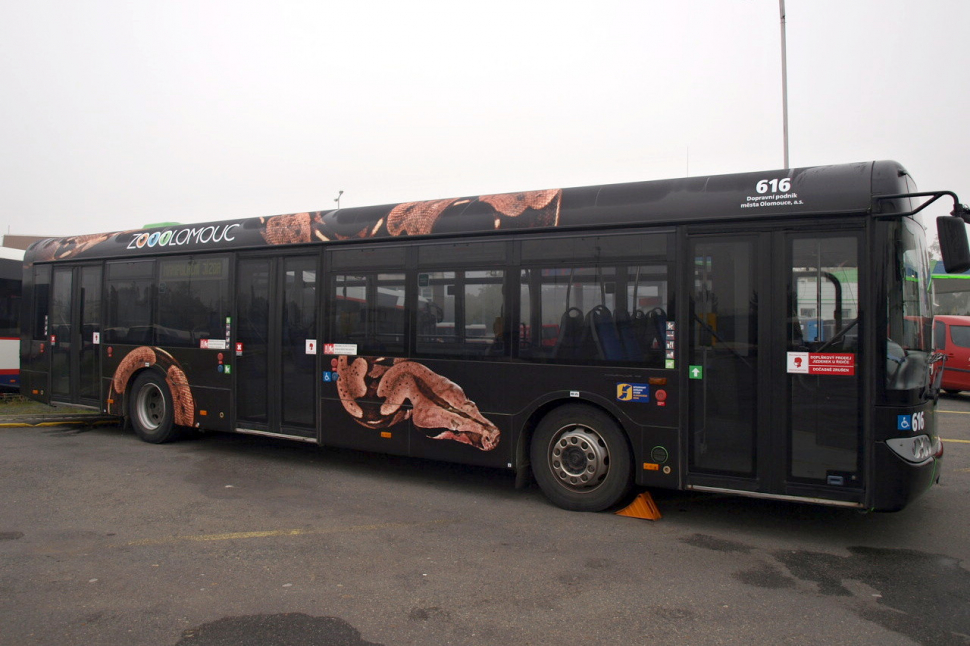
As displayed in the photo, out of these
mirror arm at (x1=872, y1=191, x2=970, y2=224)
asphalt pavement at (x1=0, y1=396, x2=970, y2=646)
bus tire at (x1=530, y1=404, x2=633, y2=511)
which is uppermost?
mirror arm at (x1=872, y1=191, x2=970, y2=224)

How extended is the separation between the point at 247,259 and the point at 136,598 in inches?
213

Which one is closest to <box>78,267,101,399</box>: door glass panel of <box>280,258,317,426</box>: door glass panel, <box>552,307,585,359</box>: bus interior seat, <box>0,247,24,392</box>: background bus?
<box>280,258,317,426</box>: door glass panel

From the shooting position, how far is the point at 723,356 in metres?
5.90

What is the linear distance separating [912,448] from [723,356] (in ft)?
5.19

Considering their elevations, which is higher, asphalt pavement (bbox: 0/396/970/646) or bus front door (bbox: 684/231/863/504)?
bus front door (bbox: 684/231/863/504)

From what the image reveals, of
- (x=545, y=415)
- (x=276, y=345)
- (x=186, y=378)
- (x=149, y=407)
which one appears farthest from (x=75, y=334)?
(x=545, y=415)

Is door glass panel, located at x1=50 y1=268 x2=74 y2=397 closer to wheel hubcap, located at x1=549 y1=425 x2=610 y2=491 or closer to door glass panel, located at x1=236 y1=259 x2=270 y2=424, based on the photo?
door glass panel, located at x1=236 y1=259 x2=270 y2=424

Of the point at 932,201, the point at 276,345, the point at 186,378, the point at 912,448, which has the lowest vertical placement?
the point at 912,448

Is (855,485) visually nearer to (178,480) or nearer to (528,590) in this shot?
(528,590)

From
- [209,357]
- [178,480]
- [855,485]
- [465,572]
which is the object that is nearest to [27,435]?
[209,357]

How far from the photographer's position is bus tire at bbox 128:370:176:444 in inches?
391

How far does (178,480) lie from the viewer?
782 cm

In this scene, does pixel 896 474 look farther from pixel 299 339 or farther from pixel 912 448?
pixel 299 339

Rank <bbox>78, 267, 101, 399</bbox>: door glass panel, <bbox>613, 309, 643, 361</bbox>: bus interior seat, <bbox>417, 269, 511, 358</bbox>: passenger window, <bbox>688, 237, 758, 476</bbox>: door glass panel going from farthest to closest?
<bbox>78, 267, 101, 399</bbox>: door glass panel → <bbox>417, 269, 511, 358</bbox>: passenger window → <bbox>613, 309, 643, 361</bbox>: bus interior seat → <bbox>688, 237, 758, 476</bbox>: door glass panel
